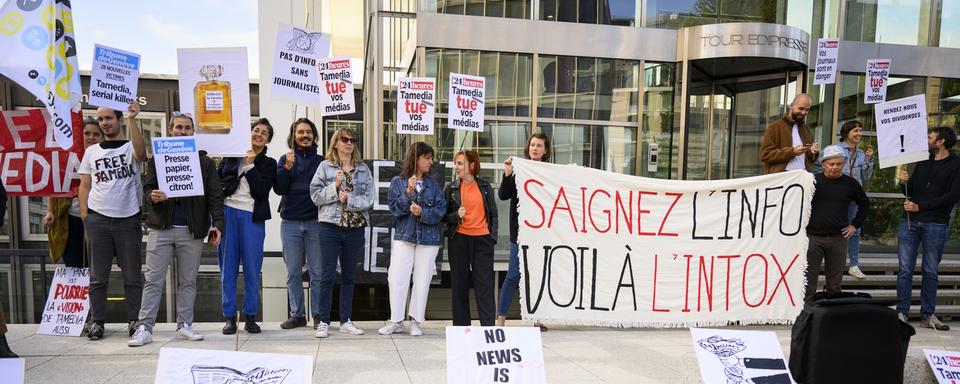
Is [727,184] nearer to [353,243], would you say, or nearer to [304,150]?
[353,243]

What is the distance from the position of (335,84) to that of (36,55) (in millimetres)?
2232

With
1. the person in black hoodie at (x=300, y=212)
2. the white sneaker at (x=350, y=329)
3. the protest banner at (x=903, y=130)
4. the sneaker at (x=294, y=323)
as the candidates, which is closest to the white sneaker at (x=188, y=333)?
the sneaker at (x=294, y=323)

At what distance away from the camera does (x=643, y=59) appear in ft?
29.6

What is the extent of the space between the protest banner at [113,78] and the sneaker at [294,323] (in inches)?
87.7

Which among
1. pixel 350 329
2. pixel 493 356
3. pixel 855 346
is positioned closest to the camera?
pixel 493 356

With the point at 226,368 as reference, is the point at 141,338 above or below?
below

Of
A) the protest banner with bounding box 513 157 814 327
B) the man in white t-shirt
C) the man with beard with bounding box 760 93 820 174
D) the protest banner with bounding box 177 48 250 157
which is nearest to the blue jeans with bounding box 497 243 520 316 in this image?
the protest banner with bounding box 513 157 814 327

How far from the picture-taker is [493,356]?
273 cm

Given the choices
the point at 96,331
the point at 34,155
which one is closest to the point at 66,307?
the point at 96,331

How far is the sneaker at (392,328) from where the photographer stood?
189 inches

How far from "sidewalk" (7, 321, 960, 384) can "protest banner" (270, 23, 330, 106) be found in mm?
2176

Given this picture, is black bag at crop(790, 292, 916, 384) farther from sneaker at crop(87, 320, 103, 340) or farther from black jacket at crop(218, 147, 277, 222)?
sneaker at crop(87, 320, 103, 340)

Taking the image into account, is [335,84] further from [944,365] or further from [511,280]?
[944,365]

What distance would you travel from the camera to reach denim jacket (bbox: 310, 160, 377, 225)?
4.53 meters
